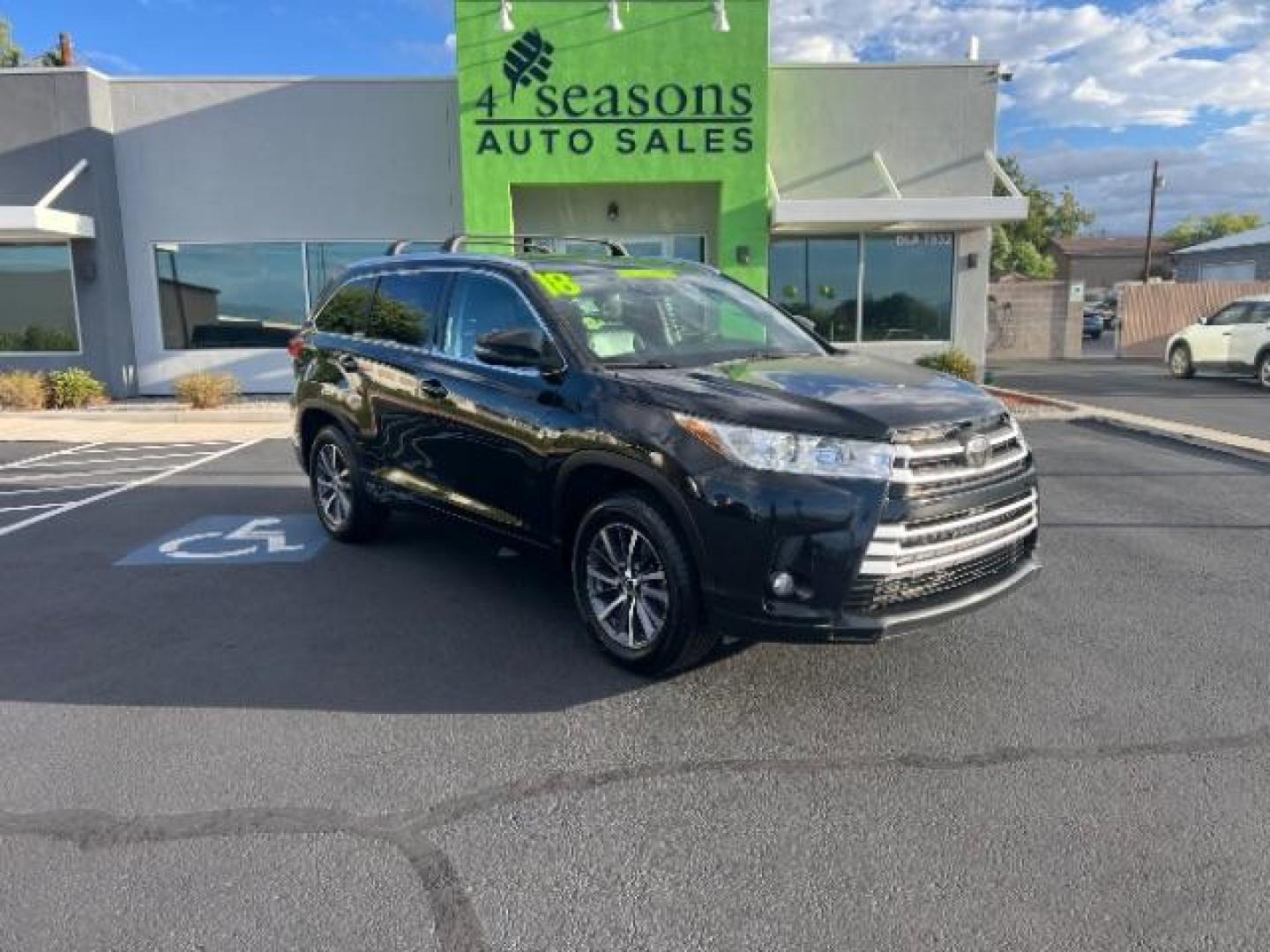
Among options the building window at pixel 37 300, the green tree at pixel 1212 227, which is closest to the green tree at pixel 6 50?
the building window at pixel 37 300

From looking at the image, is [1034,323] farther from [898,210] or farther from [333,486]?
[333,486]

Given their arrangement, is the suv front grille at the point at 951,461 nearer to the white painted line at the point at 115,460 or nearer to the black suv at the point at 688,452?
the black suv at the point at 688,452

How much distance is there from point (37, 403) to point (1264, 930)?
16.3m

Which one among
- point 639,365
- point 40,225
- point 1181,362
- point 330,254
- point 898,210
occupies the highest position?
point 898,210

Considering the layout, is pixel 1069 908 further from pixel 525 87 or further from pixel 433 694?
pixel 525 87

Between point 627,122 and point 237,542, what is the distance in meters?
9.78

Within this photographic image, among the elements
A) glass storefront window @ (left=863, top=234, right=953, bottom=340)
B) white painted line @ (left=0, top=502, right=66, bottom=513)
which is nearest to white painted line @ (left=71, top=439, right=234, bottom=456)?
white painted line @ (left=0, top=502, right=66, bottom=513)

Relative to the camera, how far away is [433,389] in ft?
16.6

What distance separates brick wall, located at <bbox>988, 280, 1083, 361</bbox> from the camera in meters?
25.7

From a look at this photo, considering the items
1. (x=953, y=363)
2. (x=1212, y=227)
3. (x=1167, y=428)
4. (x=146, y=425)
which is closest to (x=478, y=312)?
(x=1167, y=428)

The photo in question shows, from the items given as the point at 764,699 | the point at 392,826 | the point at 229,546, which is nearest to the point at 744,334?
the point at 764,699

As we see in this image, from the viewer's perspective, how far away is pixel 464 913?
8.32ft

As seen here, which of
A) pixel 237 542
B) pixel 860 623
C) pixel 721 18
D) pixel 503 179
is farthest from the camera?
pixel 503 179

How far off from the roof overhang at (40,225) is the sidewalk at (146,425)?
109 inches
